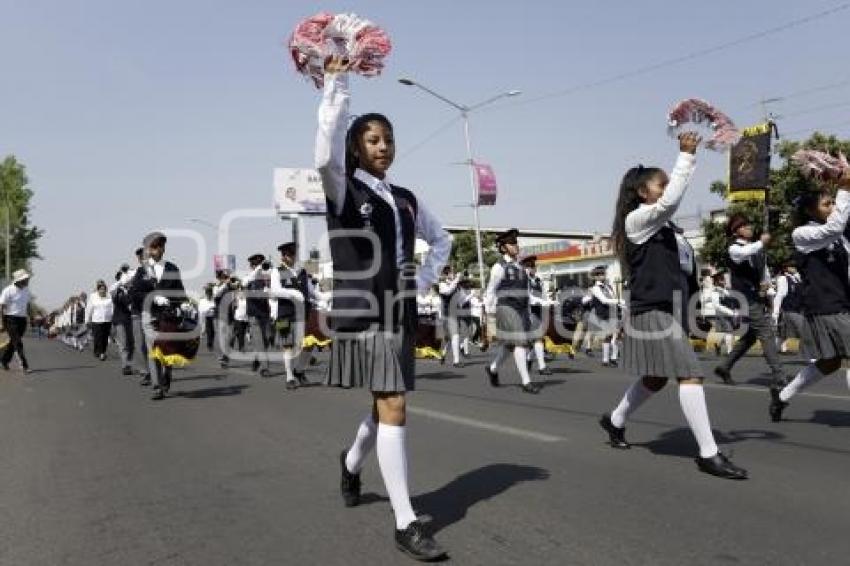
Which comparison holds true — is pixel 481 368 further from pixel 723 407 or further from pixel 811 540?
pixel 811 540

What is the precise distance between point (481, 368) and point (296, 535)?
10972 mm

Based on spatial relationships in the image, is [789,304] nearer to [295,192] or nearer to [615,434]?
[615,434]

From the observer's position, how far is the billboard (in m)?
57.8

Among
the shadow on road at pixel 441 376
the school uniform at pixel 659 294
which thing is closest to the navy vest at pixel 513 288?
the shadow on road at pixel 441 376

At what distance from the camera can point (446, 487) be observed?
15.7ft

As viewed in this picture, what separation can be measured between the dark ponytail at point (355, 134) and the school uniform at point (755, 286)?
5433 mm

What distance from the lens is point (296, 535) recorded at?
152 inches

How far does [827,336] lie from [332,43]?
194 inches

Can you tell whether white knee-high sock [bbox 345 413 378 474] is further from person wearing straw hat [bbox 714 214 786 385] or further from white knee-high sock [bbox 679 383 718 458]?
person wearing straw hat [bbox 714 214 786 385]

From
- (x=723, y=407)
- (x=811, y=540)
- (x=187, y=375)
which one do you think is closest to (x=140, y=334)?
(x=187, y=375)

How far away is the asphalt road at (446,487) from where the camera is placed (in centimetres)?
362

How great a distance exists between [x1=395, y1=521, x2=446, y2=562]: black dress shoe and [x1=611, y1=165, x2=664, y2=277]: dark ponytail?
2602mm

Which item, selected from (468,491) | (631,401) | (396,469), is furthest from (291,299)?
(396,469)

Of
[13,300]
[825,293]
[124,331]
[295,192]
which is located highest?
[295,192]
